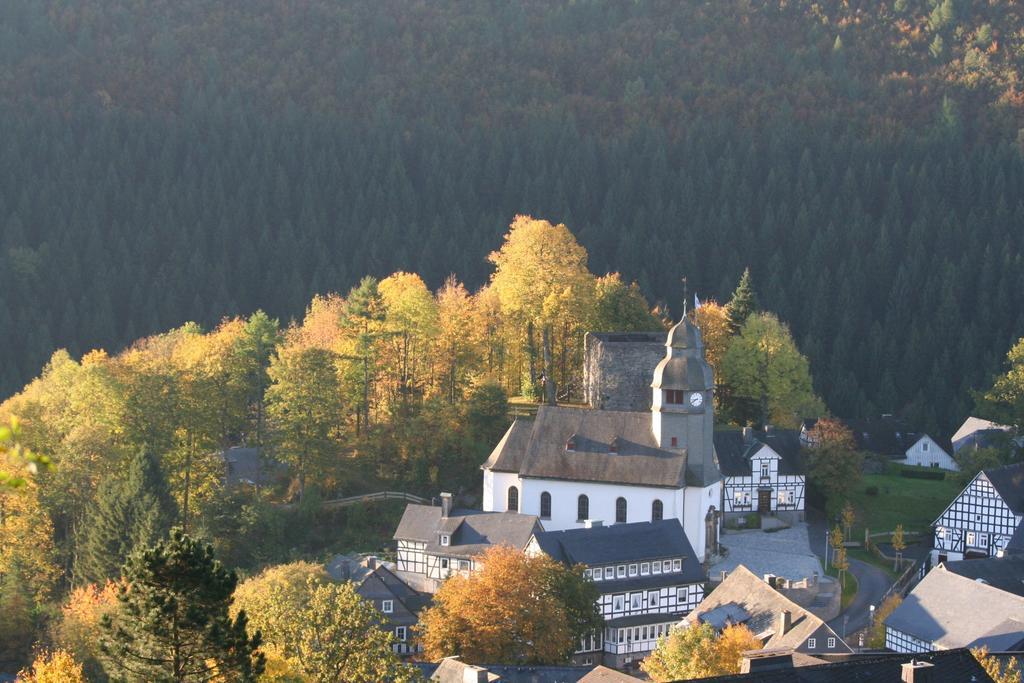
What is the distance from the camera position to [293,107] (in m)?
159

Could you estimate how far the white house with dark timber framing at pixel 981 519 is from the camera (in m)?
75.4

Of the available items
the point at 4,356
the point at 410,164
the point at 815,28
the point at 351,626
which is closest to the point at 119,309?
the point at 4,356

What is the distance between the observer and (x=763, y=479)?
255 feet

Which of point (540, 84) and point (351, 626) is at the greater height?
point (540, 84)

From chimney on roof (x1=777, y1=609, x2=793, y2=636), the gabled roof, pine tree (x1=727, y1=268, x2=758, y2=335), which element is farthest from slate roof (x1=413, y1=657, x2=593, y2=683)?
the gabled roof

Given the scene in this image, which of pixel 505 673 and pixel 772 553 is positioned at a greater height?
pixel 772 553

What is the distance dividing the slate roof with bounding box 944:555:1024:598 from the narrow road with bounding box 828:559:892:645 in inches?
125

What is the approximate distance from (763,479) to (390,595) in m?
18.0

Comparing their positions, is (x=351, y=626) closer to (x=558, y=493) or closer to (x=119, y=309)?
(x=558, y=493)

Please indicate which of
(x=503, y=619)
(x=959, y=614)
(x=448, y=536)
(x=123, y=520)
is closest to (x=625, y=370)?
(x=448, y=536)

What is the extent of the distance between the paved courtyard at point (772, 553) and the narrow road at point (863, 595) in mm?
1588

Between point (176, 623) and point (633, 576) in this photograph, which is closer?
point (176, 623)

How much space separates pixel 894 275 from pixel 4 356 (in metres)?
57.0

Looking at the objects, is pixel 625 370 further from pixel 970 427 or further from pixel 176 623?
pixel 176 623
